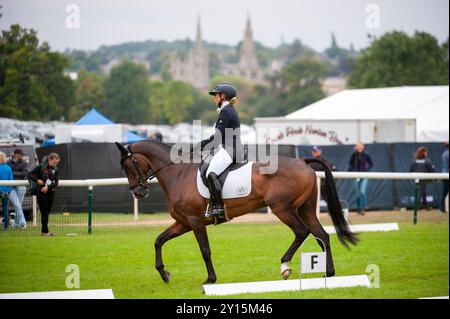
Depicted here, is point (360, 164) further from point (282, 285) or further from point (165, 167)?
point (282, 285)

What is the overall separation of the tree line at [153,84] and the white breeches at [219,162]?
6938 mm

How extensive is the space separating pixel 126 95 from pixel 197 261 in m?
111

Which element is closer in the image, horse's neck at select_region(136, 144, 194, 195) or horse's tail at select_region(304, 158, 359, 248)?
horse's neck at select_region(136, 144, 194, 195)

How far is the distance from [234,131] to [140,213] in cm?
1157

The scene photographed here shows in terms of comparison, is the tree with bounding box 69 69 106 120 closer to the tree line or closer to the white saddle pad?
the tree line

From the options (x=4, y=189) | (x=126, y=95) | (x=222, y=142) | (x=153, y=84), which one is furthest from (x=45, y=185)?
(x=153, y=84)

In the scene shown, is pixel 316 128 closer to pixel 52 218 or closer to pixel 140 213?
Answer: pixel 140 213

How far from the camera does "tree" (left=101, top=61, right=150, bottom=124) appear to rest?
118625 millimetres

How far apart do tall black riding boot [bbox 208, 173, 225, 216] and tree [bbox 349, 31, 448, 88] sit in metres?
68.8

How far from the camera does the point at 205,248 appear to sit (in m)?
11.3

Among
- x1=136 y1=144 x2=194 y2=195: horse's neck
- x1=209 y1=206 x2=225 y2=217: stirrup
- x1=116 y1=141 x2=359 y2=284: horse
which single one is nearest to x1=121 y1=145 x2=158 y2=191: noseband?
x1=116 y1=141 x2=359 y2=284: horse

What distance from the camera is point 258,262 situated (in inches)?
537

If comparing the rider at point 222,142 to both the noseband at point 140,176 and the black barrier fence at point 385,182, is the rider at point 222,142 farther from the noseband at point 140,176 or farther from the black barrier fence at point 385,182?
the black barrier fence at point 385,182
